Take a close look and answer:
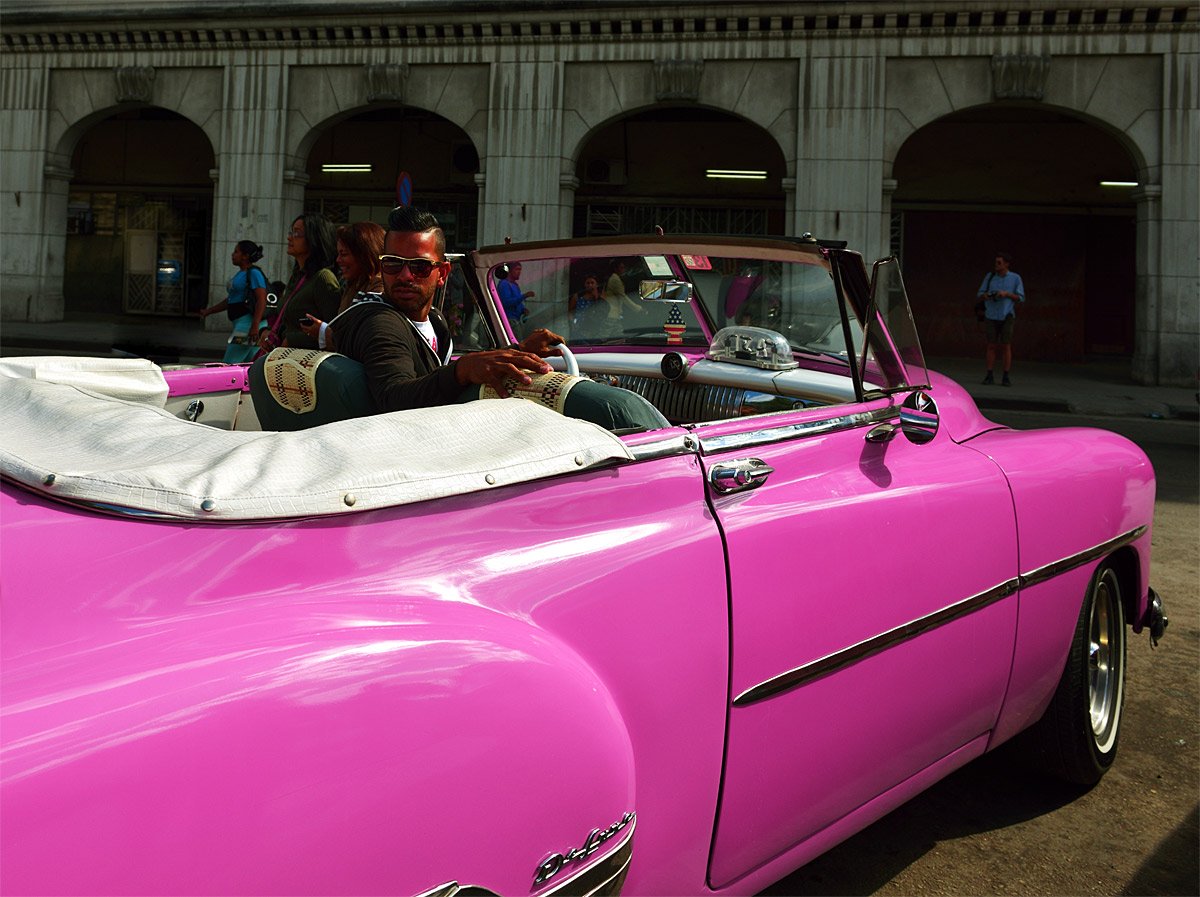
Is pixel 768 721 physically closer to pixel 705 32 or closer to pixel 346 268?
pixel 346 268

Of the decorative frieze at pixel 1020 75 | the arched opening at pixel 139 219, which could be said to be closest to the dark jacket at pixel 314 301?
the decorative frieze at pixel 1020 75

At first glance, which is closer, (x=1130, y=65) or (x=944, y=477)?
(x=944, y=477)

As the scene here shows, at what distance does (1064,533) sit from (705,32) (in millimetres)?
16286

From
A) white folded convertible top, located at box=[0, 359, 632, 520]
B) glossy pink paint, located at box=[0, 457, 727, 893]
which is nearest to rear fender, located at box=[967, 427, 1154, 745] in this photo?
glossy pink paint, located at box=[0, 457, 727, 893]


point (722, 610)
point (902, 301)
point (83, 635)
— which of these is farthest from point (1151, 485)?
point (83, 635)

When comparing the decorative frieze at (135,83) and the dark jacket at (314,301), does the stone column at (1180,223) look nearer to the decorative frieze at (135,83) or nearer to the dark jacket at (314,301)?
the dark jacket at (314,301)

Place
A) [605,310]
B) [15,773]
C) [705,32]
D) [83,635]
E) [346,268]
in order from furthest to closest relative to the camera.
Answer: [705,32] < [346,268] < [605,310] < [83,635] < [15,773]

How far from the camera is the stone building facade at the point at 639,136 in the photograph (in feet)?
54.3

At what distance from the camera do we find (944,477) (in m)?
2.44

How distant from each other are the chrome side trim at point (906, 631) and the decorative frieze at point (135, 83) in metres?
20.7

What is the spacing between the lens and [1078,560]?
2.80m

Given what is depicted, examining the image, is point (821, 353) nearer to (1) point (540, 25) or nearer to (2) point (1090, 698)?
(2) point (1090, 698)

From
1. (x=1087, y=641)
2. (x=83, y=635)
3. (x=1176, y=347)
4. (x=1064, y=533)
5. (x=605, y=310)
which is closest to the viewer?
(x=83, y=635)

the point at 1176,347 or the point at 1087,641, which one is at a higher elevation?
the point at 1176,347
